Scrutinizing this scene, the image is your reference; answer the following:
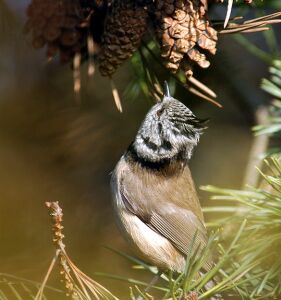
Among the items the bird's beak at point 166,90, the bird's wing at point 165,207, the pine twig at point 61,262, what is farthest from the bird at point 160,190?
the pine twig at point 61,262

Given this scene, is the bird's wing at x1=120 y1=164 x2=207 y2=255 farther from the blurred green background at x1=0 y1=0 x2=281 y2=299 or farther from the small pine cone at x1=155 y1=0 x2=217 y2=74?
the small pine cone at x1=155 y1=0 x2=217 y2=74

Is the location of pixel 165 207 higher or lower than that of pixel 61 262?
lower

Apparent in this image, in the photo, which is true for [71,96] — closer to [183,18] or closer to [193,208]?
[193,208]

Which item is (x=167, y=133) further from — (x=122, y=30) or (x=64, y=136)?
(x=122, y=30)

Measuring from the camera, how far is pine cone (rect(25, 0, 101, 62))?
177 cm

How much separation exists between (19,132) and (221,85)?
2.23 feet

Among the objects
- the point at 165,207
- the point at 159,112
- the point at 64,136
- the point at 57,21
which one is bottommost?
the point at 165,207

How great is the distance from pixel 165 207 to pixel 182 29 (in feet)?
2.43

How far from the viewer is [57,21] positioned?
69.7 inches

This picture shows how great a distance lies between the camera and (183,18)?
5.21 feet

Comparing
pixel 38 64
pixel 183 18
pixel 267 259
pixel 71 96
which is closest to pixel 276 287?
pixel 267 259

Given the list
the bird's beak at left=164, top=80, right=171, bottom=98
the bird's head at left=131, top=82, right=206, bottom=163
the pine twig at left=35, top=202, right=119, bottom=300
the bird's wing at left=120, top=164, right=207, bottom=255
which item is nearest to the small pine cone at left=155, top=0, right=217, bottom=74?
the bird's beak at left=164, top=80, right=171, bottom=98

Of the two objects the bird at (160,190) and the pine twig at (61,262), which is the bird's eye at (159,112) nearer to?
the bird at (160,190)

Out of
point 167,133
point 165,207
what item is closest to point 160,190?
point 165,207
